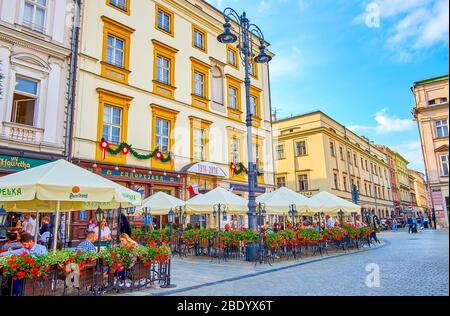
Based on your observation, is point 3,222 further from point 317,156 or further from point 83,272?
point 317,156

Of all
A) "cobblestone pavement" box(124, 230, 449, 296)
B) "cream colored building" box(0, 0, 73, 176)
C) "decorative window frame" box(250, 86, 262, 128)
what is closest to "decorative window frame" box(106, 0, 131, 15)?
"cream colored building" box(0, 0, 73, 176)

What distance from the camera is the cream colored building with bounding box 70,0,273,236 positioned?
55.2ft

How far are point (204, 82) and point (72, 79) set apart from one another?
31.6 feet

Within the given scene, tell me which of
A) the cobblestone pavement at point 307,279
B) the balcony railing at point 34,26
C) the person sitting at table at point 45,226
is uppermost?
the balcony railing at point 34,26

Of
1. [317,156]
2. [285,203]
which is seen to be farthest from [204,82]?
[317,156]

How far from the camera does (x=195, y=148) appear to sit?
21.6m

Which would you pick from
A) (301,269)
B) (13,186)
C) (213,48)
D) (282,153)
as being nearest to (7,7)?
(13,186)

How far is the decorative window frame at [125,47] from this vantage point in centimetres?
1753

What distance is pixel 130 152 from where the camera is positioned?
1755 centimetres

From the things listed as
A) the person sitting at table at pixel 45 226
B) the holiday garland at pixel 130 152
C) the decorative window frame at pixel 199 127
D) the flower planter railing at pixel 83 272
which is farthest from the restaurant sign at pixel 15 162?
the decorative window frame at pixel 199 127

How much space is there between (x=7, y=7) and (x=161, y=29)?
8.79m

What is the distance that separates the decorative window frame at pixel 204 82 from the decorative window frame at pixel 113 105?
203 inches

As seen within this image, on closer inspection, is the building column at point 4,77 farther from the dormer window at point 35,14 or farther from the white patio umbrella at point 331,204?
the white patio umbrella at point 331,204
